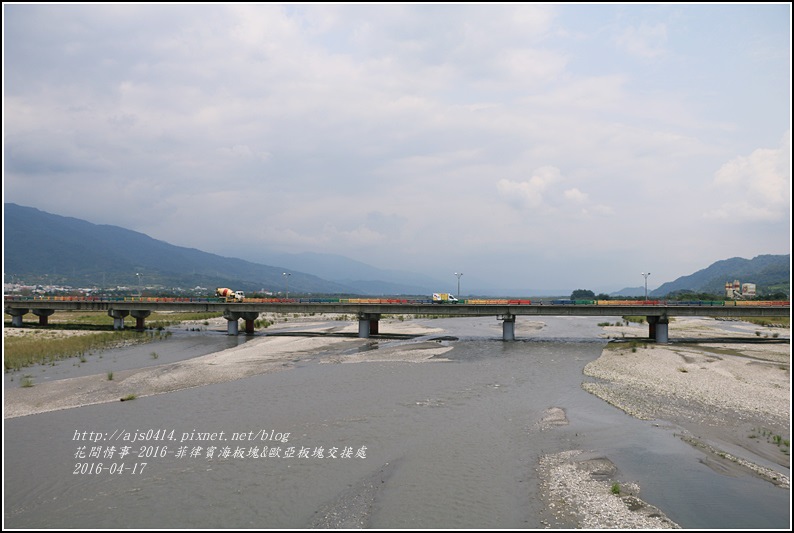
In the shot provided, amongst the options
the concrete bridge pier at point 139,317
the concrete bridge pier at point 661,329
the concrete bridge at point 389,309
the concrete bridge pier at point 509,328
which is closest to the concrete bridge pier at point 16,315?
the concrete bridge at point 389,309

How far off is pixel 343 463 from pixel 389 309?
56396 mm

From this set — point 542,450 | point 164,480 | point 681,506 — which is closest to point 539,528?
point 681,506

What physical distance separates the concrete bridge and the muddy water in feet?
130

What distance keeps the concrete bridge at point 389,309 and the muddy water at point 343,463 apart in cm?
3963

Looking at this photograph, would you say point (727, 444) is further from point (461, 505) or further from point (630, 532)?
point (461, 505)

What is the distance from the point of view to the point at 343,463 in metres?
24.4

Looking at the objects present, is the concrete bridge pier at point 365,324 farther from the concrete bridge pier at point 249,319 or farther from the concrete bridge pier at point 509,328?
the concrete bridge pier at point 509,328

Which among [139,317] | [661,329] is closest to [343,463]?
[661,329]

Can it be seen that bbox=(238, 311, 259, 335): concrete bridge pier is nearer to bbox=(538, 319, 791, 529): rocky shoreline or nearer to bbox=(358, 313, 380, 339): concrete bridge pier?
bbox=(358, 313, 380, 339): concrete bridge pier

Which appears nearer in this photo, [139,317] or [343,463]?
[343,463]

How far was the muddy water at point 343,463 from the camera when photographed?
19.2 metres

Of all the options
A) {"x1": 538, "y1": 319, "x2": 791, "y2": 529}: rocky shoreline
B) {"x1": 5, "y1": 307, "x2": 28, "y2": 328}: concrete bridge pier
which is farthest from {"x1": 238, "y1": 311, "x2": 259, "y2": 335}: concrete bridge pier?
{"x1": 538, "y1": 319, "x2": 791, "y2": 529}: rocky shoreline

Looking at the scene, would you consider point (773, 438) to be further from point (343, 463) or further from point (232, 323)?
point (232, 323)

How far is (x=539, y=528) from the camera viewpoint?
58.4ft
